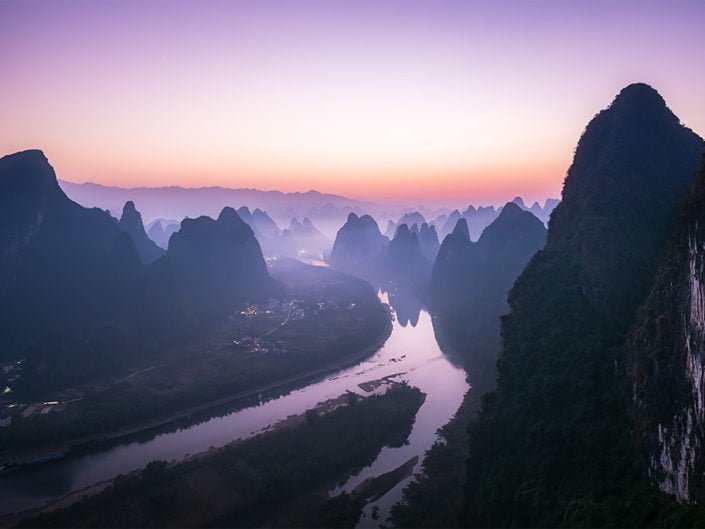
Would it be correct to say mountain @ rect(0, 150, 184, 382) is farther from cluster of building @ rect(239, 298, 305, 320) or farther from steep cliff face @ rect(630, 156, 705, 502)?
steep cliff face @ rect(630, 156, 705, 502)

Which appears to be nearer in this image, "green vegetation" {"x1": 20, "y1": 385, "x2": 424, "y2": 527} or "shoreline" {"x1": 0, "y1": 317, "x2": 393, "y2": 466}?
"green vegetation" {"x1": 20, "y1": 385, "x2": 424, "y2": 527}

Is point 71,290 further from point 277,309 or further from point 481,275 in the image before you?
point 481,275

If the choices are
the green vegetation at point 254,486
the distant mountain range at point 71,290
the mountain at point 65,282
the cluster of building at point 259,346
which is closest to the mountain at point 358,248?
the distant mountain range at point 71,290

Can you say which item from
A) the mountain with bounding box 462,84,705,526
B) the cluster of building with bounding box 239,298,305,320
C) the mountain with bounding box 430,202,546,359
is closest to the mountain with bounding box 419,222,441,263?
the mountain with bounding box 430,202,546,359

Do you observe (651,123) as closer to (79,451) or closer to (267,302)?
(79,451)

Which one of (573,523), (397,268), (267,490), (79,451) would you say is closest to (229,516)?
(267,490)

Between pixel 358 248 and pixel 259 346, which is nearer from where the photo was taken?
pixel 259 346

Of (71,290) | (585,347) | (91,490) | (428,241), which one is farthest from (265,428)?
(428,241)
